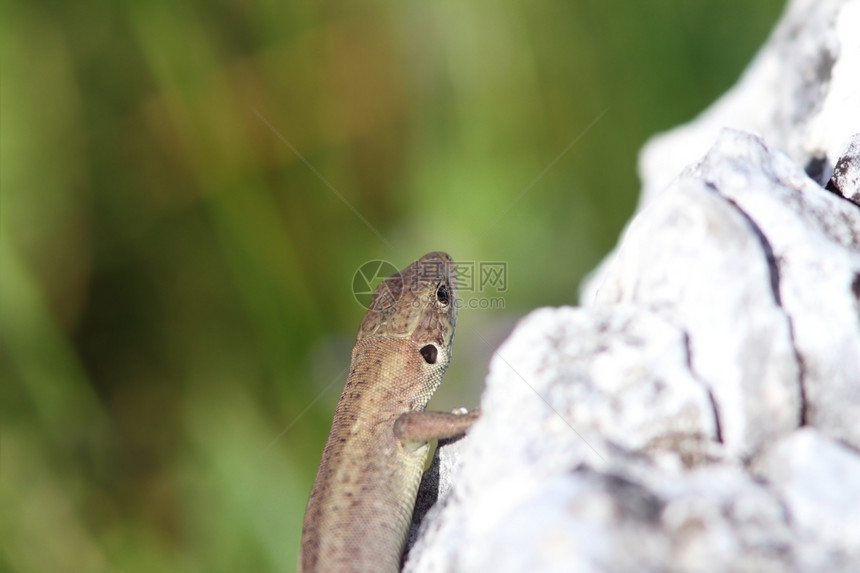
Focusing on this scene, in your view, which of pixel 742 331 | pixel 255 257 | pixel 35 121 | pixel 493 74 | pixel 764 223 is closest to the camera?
pixel 742 331

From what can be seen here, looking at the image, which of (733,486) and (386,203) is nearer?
(733,486)

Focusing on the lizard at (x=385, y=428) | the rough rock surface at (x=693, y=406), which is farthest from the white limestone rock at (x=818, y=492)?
the lizard at (x=385, y=428)

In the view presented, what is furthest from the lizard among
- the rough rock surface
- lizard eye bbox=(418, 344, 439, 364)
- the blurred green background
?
the blurred green background

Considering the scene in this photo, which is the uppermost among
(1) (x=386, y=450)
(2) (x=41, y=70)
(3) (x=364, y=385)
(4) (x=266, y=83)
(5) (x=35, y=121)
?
(4) (x=266, y=83)

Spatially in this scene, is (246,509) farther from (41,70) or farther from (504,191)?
(41,70)

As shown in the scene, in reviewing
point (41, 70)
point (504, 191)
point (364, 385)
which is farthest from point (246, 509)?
point (41, 70)

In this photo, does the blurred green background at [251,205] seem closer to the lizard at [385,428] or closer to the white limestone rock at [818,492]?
the lizard at [385,428]

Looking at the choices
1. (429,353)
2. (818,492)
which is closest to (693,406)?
(818,492)

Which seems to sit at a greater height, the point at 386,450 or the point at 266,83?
the point at 266,83

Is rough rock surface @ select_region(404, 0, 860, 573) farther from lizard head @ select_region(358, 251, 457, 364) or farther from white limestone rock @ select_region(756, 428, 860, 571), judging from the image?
lizard head @ select_region(358, 251, 457, 364)
